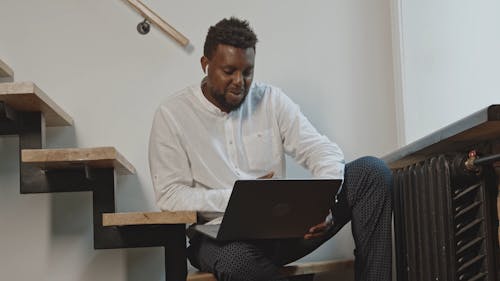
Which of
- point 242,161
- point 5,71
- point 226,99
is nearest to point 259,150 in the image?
point 242,161

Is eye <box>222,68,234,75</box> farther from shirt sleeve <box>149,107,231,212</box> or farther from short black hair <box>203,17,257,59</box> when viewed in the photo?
shirt sleeve <box>149,107,231,212</box>

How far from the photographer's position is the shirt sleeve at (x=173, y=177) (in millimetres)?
2318

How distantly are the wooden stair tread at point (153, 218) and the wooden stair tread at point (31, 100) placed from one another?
19.1 inches

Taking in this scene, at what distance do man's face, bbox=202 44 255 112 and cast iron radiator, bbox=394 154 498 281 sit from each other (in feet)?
1.99

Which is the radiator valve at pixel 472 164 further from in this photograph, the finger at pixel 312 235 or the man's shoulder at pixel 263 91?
the man's shoulder at pixel 263 91

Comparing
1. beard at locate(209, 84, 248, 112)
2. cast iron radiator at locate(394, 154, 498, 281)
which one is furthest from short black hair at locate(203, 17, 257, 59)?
cast iron radiator at locate(394, 154, 498, 281)

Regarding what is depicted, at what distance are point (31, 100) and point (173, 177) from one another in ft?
1.78

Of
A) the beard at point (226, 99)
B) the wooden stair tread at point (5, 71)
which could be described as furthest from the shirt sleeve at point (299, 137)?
the wooden stair tread at point (5, 71)

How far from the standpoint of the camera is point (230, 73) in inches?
96.0

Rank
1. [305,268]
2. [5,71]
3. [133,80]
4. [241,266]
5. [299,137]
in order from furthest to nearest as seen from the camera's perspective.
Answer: [133,80] < [5,71] < [299,137] < [305,268] < [241,266]

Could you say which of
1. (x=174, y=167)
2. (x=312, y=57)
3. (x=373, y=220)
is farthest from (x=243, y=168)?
(x=312, y=57)

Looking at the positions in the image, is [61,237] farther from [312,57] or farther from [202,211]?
[312,57]

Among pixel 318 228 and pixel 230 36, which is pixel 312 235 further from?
pixel 230 36

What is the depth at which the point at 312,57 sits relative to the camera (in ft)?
10.1
